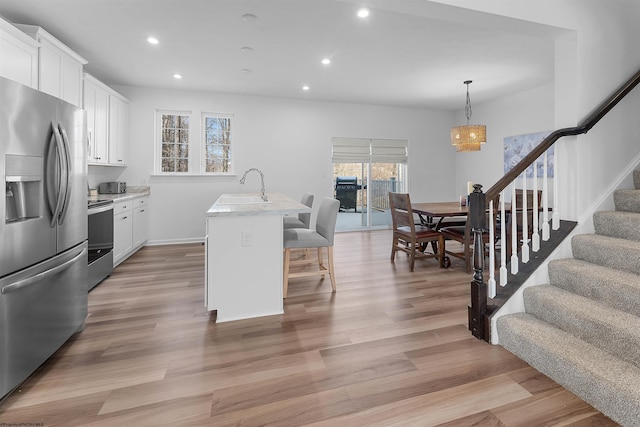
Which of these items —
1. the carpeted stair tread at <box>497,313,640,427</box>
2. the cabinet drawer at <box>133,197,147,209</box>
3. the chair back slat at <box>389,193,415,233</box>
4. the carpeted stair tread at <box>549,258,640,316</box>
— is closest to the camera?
the carpeted stair tread at <box>497,313,640,427</box>

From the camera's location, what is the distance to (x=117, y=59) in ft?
13.6

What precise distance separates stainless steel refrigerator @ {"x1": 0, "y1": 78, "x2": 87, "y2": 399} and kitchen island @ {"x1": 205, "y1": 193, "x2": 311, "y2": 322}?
86 cm

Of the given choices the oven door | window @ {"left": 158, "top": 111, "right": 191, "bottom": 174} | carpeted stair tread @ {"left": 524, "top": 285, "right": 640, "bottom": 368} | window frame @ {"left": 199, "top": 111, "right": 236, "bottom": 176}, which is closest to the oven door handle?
the oven door

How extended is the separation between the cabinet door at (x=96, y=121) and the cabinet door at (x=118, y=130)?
0.47 ft

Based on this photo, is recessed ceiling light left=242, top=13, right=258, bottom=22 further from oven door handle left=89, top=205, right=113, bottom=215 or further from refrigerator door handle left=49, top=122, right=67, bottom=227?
oven door handle left=89, top=205, right=113, bottom=215

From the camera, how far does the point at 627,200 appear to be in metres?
2.41

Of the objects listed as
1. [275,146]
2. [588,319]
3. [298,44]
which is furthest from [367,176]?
[588,319]

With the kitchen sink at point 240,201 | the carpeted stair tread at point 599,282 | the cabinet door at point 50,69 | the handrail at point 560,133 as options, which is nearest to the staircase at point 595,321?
the carpeted stair tread at point 599,282

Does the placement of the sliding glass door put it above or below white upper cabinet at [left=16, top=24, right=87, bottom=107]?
below

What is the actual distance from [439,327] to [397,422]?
42.4 inches

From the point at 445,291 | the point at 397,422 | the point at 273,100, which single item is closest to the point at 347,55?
the point at 273,100

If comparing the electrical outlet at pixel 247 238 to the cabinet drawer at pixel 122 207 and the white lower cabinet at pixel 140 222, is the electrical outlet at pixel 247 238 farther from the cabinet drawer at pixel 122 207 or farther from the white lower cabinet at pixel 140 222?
the white lower cabinet at pixel 140 222

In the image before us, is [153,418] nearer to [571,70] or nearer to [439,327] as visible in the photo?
[439,327]

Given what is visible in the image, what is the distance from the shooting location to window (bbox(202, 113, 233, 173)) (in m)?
5.80
